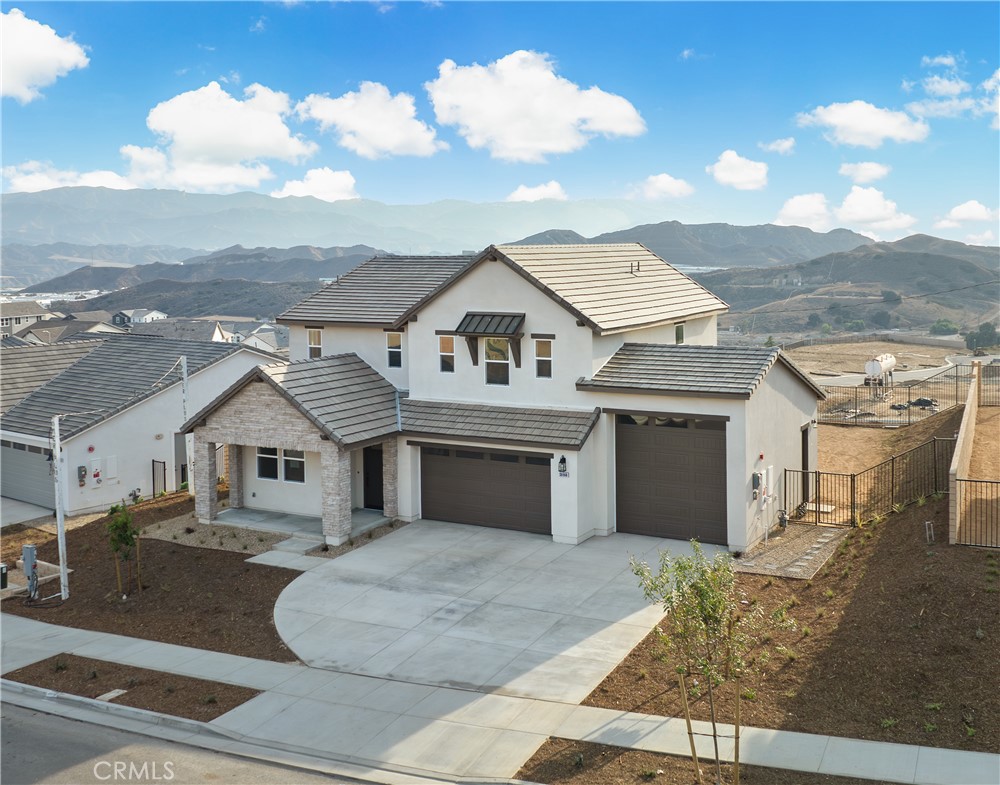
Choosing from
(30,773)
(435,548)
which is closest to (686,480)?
(435,548)

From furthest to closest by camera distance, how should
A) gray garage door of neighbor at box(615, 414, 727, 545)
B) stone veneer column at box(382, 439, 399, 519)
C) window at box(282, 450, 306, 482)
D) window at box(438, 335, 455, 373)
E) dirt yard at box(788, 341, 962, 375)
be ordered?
dirt yard at box(788, 341, 962, 375) < window at box(282, 450, 306, 482) < window at box(438, 335, 455, 373) < stone veneer column at box(382, 439, 399, 519) < gray garage door of neighbor at box(615, 414, 727, 545)

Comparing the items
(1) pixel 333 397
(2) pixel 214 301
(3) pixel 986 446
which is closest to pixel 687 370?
(1) pixel 333 397

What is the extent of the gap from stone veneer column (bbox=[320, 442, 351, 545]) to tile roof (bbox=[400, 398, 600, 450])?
7.68ft

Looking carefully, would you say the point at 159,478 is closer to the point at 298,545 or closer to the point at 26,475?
the point at 26,475

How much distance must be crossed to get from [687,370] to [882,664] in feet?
32.8

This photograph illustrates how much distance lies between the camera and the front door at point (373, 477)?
27.5 meters

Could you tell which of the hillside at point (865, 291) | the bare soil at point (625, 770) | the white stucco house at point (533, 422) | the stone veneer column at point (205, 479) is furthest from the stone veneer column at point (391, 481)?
the hillside at point (865, 291)

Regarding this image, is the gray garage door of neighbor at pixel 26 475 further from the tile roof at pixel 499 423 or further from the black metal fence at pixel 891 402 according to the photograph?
the black metal fence at pixel 891 402

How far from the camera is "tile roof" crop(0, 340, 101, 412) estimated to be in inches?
1358

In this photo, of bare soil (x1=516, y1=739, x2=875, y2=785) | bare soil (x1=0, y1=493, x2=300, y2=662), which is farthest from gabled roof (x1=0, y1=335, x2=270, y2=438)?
bare soil (x1=516, y1=739, x2=875, y2=785)

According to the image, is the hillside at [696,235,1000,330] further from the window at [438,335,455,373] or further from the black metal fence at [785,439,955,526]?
the window at [438,335,455,373]

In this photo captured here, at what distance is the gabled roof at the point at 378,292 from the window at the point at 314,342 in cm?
64

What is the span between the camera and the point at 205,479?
86.3 ft

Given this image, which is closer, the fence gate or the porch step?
the porch step
